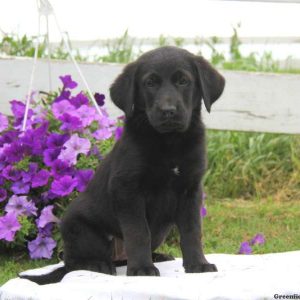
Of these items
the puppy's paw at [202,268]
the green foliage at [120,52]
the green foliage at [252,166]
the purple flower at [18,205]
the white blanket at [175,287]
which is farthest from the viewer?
the green foliage at [120,52]

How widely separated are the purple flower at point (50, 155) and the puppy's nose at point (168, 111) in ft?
4.47

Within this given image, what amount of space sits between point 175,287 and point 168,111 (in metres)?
0.82

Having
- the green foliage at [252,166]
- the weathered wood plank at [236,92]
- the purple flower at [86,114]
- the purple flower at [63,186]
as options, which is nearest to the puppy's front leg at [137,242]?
the purple flower at [63,186]

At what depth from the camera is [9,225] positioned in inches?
179

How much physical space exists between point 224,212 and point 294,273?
2616 millimetres

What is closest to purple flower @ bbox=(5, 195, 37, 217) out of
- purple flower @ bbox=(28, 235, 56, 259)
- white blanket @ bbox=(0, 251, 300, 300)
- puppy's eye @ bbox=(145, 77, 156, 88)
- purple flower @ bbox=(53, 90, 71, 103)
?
purple flower @ bbox=(28, 235, 56, 259)

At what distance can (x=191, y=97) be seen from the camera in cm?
369

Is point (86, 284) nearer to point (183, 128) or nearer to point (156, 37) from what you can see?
point (183, 128)

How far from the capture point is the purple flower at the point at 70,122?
4789mm

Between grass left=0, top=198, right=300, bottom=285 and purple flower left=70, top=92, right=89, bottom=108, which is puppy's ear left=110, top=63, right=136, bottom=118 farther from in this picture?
grass left=0, top=198, right=300, bottom=285

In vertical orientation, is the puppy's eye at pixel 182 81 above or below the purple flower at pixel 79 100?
above

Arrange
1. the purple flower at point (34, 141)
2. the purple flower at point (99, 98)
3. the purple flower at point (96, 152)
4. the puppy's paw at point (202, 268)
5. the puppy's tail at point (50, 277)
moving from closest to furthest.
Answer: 1. the puppy's paw at point (202, 268)
2. the puppy's tail at point (50, 277)
3. the purple flower at point (34, 141)
4. the purple flower at point (96, 152)
5. the purple flower at point (99, 98)

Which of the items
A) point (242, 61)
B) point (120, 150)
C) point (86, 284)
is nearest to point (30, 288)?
point (86, 284)

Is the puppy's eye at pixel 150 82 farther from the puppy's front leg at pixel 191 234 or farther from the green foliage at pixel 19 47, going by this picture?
the green foliage at pixel 19 47
